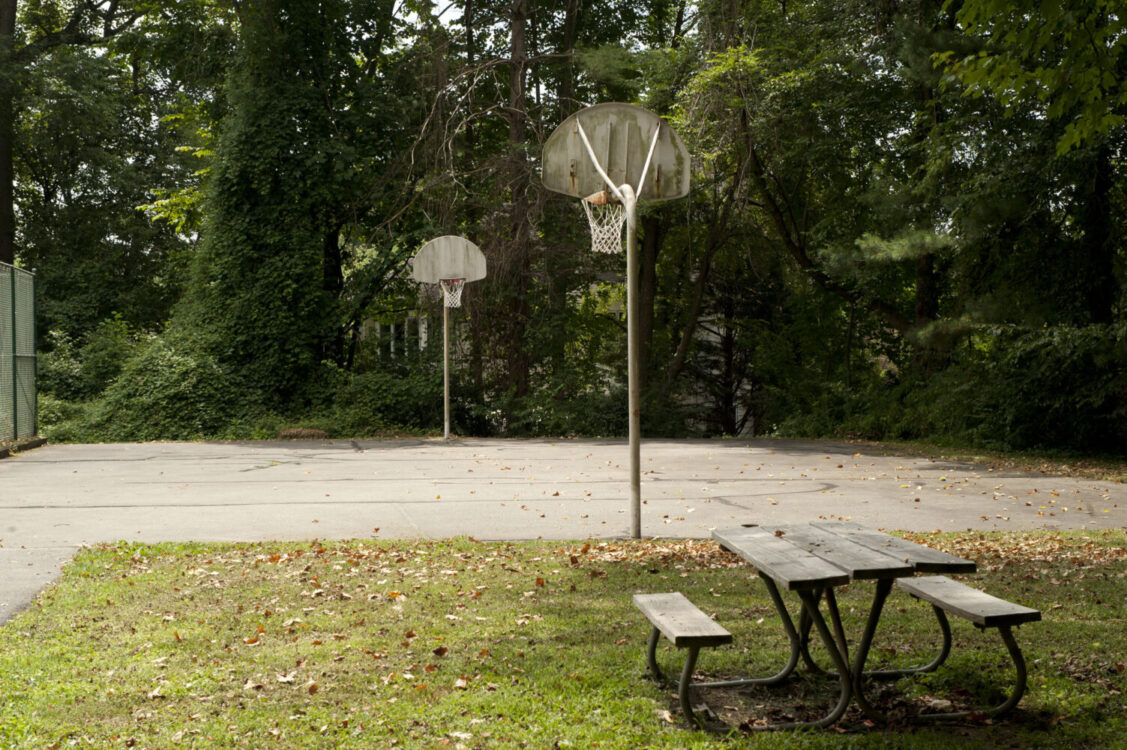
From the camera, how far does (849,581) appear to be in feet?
13.2

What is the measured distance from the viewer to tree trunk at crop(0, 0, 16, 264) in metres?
26.9

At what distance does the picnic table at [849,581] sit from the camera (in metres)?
4.10

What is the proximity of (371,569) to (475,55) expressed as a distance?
2172 cm

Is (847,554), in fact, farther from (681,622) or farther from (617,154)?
(617,154)

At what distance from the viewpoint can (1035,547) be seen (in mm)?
8016

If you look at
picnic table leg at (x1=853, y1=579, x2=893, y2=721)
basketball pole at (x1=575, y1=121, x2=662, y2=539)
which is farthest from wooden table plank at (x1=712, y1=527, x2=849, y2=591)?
basketball pole at (x1=575, y1=121, x2=662, y2=539)

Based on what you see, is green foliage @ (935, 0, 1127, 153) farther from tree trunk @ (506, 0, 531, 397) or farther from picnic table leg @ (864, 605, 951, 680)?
tree trunk @ (506, 0, 531, 397)

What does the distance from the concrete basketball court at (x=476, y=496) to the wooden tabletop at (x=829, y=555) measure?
149 inches

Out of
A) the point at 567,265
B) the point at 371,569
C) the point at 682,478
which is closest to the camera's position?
the point at 371,569

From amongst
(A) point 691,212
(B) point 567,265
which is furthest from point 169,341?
(A) point 691,212

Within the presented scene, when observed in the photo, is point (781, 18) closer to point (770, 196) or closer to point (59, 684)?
point (770, 196)

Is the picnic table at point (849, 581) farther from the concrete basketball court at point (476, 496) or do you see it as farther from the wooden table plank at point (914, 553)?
the concrete basketball court at point (476, 496)

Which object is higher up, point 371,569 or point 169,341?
point 169,341

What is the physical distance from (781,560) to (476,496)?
741cm
